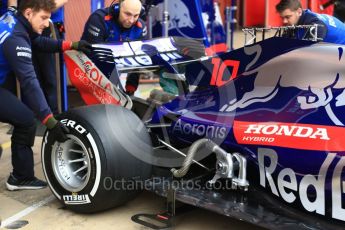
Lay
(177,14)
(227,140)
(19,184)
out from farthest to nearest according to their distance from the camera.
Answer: (177,14) < (19,184) < (227,140)

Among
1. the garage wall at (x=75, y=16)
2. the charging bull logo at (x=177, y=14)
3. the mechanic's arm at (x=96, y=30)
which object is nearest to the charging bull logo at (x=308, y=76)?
the mechanic's arm at (x=96, y=30)

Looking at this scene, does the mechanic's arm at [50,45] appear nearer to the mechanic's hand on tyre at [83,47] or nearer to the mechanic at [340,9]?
the mechanic's hand on tyre at [83,47]

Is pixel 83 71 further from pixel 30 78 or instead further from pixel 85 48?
pixel 30 78

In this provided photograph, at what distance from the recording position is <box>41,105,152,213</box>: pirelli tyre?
332cm

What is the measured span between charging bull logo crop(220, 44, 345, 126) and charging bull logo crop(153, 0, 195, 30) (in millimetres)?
5193

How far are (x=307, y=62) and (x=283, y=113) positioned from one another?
33cm

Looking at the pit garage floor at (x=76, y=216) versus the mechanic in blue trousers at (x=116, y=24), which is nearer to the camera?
the pit garage floor at (x=76, y=216)

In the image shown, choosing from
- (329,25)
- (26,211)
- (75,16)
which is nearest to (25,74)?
(26,211)

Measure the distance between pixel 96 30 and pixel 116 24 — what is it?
8.9 inches

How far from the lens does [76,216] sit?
11.9 ft

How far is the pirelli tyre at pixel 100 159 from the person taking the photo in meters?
3.32

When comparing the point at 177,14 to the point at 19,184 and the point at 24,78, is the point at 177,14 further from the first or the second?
the point at 24,78

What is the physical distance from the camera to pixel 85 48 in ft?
13.6

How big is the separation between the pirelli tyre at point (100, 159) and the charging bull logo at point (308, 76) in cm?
84
